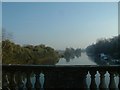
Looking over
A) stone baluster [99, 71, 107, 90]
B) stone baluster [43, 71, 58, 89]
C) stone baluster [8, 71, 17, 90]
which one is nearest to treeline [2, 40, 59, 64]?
stone baluster [8, 71, 17, 90]

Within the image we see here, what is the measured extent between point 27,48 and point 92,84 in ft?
74.6

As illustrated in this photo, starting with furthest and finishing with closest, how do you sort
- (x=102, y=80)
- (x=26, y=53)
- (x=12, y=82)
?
1. (x=26, y=53)
2. (x=12, y=82)
3. (x=102, y=80)

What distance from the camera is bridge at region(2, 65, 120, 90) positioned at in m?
5.16

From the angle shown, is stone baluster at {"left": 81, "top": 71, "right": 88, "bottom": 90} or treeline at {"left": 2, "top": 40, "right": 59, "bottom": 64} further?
treeline at {"left": 2, "top": 40, "right": 59, "bottom": 64}

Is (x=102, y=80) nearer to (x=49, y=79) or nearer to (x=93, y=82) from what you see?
(x=93, y=82)

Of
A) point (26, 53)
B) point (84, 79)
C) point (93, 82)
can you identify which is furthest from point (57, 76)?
point (26, 53)

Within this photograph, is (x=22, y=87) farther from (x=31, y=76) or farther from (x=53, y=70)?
(x=53, y=70)

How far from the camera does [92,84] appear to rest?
205 inches

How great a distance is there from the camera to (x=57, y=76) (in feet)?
17.2

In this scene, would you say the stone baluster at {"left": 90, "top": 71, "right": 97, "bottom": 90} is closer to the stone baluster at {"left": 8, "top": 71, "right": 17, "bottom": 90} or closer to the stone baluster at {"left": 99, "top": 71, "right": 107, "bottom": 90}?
the stone baluster at {"left": 99, "top": 71, "right": 107, "bottom": 90}

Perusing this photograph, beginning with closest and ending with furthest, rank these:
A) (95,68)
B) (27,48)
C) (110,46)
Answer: (95,68)
(27,48)
(110,46)

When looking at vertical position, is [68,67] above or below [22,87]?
above

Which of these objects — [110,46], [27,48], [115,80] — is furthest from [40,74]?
[110,46]

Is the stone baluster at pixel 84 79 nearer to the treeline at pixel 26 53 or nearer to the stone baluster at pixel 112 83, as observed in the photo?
the stone baluster at pixel 112 83
